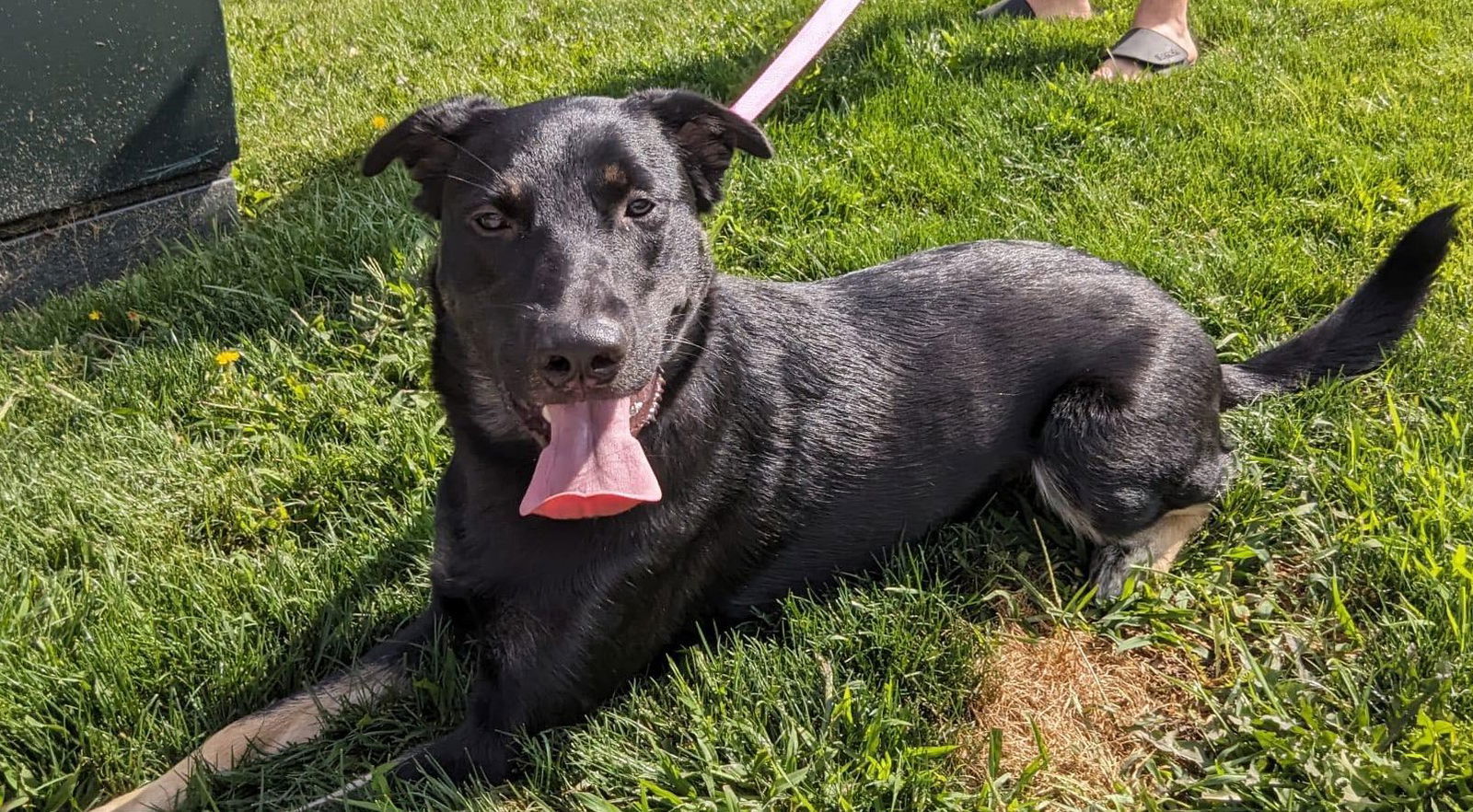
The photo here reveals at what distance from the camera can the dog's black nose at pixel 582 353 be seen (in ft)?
6.26

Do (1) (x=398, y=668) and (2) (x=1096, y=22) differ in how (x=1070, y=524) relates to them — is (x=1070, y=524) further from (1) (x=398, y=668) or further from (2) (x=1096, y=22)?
(2) (x=1096, y=22)

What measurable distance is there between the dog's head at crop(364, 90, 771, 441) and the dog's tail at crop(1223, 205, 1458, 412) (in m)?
1.72

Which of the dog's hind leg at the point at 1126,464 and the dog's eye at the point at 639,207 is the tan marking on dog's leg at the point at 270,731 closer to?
the dog's eye at the point at 639,207

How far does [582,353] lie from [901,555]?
1.23 meters

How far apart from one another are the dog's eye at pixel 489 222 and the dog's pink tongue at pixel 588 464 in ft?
1.37

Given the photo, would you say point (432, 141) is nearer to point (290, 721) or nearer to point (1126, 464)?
point (290, 721)

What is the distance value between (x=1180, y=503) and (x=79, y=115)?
4.33m

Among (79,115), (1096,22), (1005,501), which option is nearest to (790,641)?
(1005,501)

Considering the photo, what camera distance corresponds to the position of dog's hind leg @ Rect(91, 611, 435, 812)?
225 cm

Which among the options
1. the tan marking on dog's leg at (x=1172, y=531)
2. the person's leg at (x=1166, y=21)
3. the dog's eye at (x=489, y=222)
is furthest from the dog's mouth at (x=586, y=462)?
the person's leg at (x=1166, y=21)

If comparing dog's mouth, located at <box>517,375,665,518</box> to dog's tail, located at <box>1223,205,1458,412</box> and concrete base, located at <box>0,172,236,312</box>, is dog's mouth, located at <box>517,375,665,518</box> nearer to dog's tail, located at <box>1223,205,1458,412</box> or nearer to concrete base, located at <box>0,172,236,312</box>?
dog's tail, located at <box>1223,205,1458,412</box>

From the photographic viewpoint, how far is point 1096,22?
5.77 m

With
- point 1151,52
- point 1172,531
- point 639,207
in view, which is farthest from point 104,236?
point 1151,52

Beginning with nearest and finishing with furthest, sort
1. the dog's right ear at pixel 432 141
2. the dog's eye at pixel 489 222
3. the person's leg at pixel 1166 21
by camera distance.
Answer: the dog's eye at pixel 489 222 < the dog's right ear at pixel 432 141 < the person's leg at pixel 1166 21
